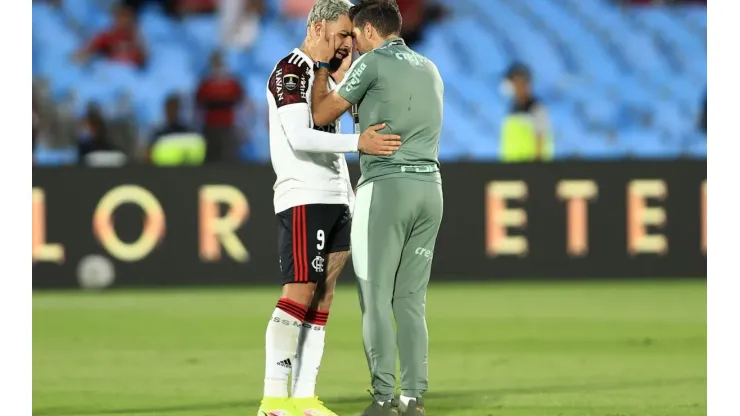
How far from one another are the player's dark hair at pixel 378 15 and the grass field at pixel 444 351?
199cm

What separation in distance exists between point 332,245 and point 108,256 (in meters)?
7.96

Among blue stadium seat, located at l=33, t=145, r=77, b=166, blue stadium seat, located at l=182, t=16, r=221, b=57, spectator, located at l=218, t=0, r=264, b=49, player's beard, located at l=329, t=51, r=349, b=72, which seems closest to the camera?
player's beard, located at l=329, t=51, r=349, b=72

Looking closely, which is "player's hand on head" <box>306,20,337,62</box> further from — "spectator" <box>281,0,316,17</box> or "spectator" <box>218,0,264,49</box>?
"spectator" <box>281,0,316,17</box>

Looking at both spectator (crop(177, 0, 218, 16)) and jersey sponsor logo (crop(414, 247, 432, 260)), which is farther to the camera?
spectator (crop(177, 0, 218, 16))

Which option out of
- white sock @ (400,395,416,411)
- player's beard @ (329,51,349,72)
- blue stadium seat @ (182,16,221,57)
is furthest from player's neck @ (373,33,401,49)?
blue stadium seat @ (182,16,221,57)

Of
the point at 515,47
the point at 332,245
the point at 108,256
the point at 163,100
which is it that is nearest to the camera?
the point at 332,245

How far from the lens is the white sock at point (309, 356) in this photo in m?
6.34

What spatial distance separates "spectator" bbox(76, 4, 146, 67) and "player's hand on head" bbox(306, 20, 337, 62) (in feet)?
41.4

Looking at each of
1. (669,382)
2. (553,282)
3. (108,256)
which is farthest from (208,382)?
(553,282)

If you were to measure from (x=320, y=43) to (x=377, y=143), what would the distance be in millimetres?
572

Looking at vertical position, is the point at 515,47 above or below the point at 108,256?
above

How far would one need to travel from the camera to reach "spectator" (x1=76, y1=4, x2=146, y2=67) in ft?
60.1
